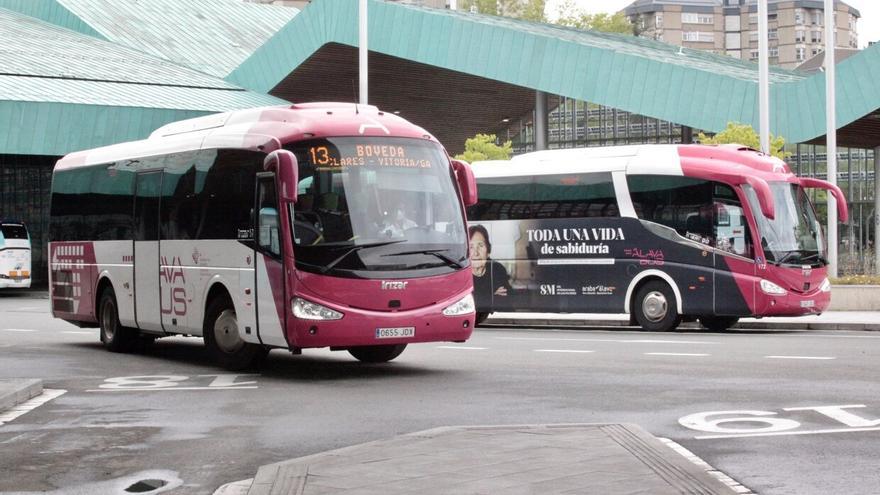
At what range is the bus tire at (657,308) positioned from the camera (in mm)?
25000

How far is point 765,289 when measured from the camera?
2408 centimetres

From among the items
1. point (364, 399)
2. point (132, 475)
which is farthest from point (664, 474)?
point (364, 399)

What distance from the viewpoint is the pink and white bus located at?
15.4 metres

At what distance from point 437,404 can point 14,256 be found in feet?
123

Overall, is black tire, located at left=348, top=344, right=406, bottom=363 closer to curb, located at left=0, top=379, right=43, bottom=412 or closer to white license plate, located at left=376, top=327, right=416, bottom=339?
white license plate, located at left=376, top=327, right=416, bottom=339

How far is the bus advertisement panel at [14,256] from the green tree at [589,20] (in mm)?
74216

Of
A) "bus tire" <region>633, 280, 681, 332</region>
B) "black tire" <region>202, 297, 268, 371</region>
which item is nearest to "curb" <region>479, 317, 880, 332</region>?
"bus tire" <region>633, 280, 681, 332</region>

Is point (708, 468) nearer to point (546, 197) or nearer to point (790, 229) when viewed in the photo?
point (790, 229)

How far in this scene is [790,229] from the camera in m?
24.4

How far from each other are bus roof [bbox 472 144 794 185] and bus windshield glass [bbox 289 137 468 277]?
30.8 feet

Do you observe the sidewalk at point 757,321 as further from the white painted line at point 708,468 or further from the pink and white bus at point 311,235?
the white painted line at point 708,468

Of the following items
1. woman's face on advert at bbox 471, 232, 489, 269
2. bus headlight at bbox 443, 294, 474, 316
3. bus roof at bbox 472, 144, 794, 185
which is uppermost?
bus roof at bbox 472, 144, 794, 185

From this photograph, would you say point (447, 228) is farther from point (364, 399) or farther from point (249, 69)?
point (249, 69)

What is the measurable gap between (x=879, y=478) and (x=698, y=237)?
1636 cm
